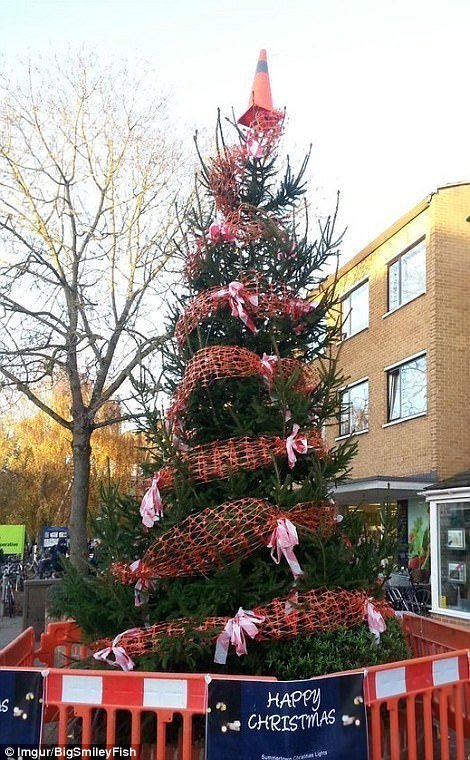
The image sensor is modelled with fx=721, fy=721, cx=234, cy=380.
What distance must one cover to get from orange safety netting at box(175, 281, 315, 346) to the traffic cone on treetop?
5.72ft

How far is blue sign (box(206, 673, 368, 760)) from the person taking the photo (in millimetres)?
4070

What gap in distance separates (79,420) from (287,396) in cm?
997

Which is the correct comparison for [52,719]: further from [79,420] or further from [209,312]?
[79,420]

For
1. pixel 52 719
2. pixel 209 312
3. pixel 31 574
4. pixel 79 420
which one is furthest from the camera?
pixel 31 574

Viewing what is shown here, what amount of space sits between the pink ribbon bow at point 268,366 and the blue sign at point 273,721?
2307mm

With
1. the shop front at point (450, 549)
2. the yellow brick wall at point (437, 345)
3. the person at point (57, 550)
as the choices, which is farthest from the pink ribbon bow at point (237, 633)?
the person at point (57, 550)

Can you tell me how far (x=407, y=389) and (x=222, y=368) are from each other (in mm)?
12527

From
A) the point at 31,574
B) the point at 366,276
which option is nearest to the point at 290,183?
the point at 366,276

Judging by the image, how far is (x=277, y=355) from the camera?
18.9 ft

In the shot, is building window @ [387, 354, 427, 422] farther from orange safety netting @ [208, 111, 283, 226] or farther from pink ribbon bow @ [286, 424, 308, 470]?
pink ribbon bow @ [286, 424, 308, 470]

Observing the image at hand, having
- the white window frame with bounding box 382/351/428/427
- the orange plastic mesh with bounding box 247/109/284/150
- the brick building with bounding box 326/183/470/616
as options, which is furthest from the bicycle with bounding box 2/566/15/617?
the orange plastic mesh with bounding box 247/109/284/150

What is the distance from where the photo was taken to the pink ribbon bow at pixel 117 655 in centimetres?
493

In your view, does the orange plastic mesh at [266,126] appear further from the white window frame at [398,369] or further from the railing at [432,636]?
the white window frame at [398,369]

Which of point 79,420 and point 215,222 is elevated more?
point 215,222
